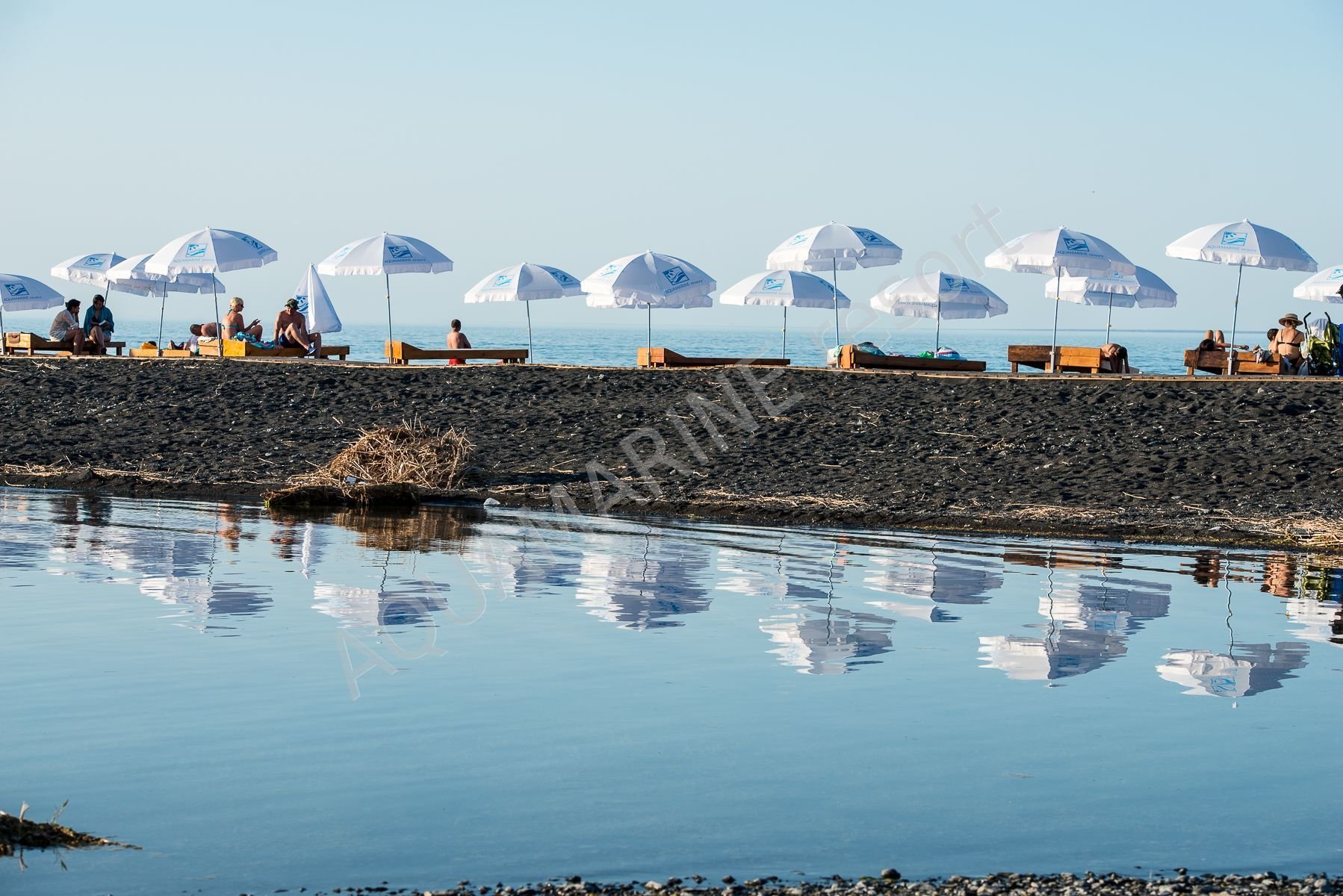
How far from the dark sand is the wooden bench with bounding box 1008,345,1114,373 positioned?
151 centimetres

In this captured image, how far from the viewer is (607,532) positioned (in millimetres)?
16141

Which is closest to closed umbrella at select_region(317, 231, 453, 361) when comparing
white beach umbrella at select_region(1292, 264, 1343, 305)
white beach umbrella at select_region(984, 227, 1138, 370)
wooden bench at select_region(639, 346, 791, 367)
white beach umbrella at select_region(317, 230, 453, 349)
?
white beach umbrella at select_region(317, 230, 453, 349)

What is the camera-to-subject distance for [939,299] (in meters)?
31.6

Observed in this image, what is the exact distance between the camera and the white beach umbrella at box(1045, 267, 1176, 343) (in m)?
31.1

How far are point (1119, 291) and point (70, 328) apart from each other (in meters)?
21.3

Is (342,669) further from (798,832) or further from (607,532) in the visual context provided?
(607,532)

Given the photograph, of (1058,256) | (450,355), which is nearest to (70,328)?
(450,355)

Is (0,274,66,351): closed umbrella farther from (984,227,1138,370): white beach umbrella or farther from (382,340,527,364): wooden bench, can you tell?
(984,227,1138,370): white beach umbrella

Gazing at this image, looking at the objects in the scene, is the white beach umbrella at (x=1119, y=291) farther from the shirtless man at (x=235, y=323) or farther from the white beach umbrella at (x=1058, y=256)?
the shirtless man at (x=235, y=323)

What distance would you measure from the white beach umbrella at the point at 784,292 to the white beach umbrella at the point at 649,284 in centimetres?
101

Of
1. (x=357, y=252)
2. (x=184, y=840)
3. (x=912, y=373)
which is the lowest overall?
(x=184, y=840)

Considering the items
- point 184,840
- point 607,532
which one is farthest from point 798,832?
point 607,532

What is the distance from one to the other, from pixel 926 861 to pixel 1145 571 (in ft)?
27.4

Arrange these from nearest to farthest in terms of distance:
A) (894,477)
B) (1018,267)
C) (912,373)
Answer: (894,477), (912,373), (1018,267)
